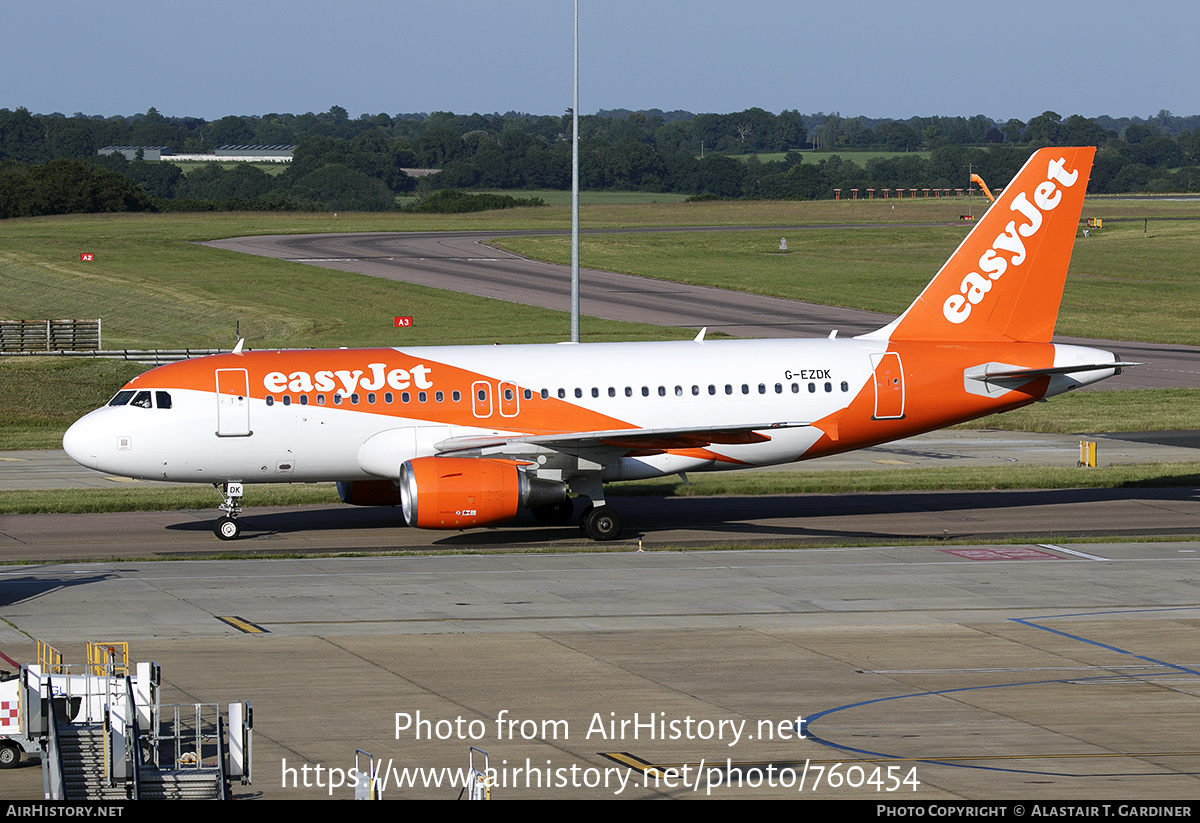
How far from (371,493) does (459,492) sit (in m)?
4.87

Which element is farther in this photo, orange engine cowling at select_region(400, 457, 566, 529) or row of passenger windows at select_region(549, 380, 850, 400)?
row of passenger windows at select_region(549, 380, 850, 400)

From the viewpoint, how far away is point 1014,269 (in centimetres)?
3572

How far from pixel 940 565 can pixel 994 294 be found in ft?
29.2

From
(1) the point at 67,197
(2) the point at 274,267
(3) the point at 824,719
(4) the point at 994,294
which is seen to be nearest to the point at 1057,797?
(3) the point at 824,719

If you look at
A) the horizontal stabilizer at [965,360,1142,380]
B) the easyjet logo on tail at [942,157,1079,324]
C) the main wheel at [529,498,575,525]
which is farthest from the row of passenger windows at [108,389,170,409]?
the easyjet logo on tail at [942,157,1079,324]

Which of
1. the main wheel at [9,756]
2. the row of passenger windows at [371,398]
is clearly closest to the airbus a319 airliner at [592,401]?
the row of passenger windows at [371,398]

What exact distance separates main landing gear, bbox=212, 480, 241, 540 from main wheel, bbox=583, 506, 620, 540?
328 inches

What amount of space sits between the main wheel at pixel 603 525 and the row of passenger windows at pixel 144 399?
1018 cm

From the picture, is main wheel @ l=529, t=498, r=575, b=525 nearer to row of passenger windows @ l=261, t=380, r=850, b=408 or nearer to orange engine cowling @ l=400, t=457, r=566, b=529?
row of passenger windows @ l=261, t=380, r=850, b=408

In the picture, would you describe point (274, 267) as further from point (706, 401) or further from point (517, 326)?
point (706, 401)

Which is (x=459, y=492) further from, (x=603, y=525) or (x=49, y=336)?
(x=49, y=336)

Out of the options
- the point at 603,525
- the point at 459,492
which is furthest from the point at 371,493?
the point at 603,525

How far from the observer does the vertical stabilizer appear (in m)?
35.6

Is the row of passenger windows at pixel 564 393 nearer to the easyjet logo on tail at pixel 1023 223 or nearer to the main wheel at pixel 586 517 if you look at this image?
the main wheel at pixel 586 517
